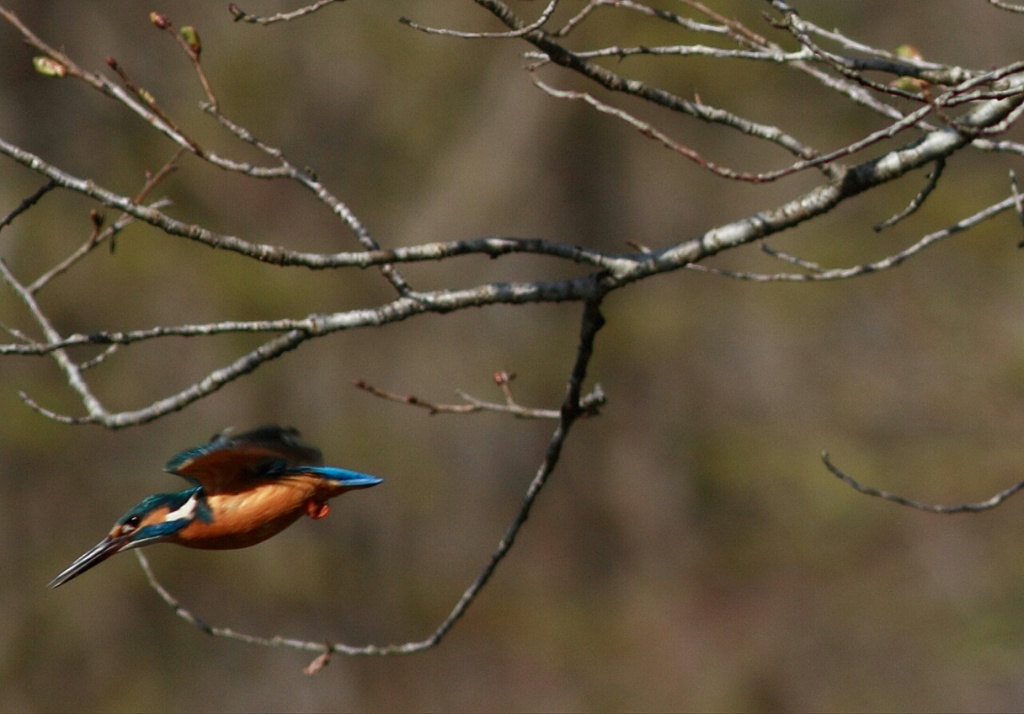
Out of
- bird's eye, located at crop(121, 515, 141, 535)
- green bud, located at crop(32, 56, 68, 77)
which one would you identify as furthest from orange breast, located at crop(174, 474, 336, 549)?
green bud, located at crop(32, 56, 68, 77)

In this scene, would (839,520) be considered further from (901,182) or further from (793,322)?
(901,182)

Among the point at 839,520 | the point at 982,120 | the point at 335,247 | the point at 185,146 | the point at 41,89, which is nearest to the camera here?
the point at 185,146

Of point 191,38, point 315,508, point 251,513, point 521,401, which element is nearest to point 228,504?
point 251,513

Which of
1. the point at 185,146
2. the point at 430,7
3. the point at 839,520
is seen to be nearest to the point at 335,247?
the point at 430,7

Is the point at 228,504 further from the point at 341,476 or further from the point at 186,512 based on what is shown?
the point at 341,476

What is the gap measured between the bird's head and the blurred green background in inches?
215

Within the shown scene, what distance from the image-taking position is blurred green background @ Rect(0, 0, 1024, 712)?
7715 millimetres

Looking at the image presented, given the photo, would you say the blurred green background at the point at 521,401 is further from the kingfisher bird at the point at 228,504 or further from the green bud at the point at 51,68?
the kingfisher bird at the point at 228,504

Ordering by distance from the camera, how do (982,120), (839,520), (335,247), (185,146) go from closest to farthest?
(185,146) → (982,120) → (335,247) → (839,520)

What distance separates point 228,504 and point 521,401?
7.04 meters

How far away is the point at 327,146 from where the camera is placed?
29.5 feet

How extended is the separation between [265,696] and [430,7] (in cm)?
532

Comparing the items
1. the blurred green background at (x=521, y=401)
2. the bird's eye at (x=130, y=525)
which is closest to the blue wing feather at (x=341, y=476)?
the bird's eye at (x=130, y=525)

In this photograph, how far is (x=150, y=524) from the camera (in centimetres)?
214
